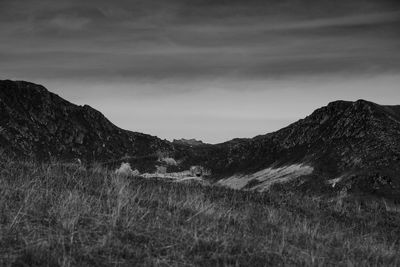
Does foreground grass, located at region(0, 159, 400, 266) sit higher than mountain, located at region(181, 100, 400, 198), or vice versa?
mountain, located at region(181, 100, 400, 198)

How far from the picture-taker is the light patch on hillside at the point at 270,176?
92312 millimetres

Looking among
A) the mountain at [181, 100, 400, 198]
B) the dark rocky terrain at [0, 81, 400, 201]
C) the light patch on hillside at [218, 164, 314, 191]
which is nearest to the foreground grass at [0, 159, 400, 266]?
the dark rocky terrain at [0, 81, 400, 201]

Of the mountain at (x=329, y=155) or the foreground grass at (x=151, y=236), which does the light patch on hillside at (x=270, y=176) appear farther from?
the foreground grass at (x=151, y=236)

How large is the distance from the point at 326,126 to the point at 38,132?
11480cm

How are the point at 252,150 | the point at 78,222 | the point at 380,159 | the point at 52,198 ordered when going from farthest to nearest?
the point at 252,150 → the point at 380,159 → the point at 52,198 → the point at 78,222

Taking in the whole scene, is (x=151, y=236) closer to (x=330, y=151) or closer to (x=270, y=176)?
(x=330, y=151)

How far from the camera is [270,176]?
102m

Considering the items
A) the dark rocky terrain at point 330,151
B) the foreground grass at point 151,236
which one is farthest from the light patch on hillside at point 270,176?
the foreground grass at point 151,236

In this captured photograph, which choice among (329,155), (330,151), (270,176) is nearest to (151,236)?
(329,155)

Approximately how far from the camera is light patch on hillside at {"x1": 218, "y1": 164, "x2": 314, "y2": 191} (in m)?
92.3

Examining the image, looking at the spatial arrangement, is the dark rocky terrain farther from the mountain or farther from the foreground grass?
the foreground grass

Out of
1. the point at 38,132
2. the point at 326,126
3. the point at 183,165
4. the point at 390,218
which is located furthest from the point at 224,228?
the point at 38,132

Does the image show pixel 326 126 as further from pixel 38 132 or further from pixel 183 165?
pixel 38 132

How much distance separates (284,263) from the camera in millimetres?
8562
